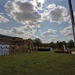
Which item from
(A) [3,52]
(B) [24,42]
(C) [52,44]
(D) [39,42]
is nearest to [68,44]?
(C) [52,44]

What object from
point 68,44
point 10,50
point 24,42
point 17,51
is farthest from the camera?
point 68,44

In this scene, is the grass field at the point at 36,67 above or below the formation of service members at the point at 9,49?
below

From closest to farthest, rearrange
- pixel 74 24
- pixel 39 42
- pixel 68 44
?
pixel 74 24, pixel 68 44, pixel 39 42

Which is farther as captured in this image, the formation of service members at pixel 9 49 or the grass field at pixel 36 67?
the formation of service members at pixel 9 49

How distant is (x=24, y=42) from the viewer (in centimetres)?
9069

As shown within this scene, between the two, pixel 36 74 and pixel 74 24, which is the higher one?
pixel 74 24

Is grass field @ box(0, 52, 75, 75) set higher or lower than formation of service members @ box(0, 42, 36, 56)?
lower

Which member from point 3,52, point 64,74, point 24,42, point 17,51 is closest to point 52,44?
point 24,42

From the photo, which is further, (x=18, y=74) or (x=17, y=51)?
(x=17, y=51)

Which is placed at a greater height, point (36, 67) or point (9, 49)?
point (9, 49)

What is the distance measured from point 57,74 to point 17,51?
114 ft

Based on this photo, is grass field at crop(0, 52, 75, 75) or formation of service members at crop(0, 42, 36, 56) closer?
grass field at crop(0, 52, 75, 75)

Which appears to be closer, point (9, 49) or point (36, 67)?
point (36, 67)

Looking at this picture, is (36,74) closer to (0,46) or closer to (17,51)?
(0,46)
